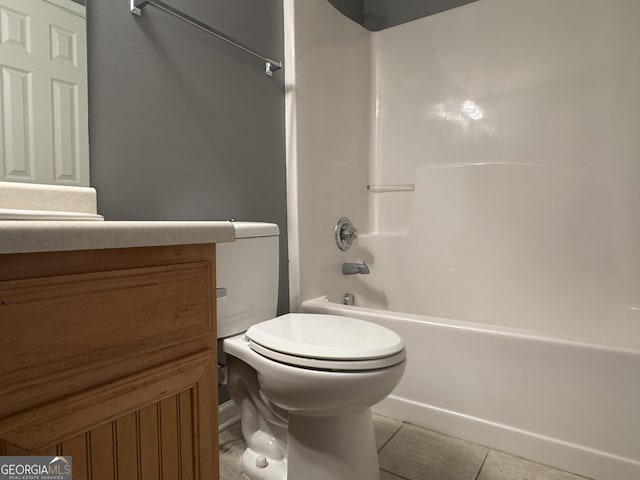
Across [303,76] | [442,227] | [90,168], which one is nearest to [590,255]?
[442,227]

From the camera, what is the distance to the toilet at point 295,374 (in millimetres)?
819

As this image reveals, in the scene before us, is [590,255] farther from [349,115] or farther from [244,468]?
[244,468]

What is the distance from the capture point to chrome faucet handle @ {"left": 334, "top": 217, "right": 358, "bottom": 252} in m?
1.87

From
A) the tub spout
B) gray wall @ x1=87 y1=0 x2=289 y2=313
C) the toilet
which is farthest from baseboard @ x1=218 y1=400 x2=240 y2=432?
the tub spout

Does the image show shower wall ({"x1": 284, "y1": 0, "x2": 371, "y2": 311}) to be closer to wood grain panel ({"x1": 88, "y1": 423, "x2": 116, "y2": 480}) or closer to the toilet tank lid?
the toilet tank lid

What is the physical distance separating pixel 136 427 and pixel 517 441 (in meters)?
1.20

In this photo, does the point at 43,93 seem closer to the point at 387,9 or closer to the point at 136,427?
the point at 136,427

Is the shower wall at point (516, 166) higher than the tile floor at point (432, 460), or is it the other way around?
the shower wall at point (516, 166)

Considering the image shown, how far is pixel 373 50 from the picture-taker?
216 cm

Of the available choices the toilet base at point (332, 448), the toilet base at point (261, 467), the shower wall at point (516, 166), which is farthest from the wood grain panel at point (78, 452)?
the shower wall at point (516, 166)

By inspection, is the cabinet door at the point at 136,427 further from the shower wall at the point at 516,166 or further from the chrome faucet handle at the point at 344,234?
the shower wall at the point at 516,166

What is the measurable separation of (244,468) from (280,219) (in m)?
0.97

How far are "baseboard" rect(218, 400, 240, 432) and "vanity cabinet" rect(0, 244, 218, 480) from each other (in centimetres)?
73

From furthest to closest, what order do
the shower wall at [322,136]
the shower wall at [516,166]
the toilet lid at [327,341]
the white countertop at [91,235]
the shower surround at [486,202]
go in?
the shower wall at [322,136] < the shower wall at [516,166] < the shower surround at [486,202] < the toilet lid at [327,341] < the white countertop at [91,235]
